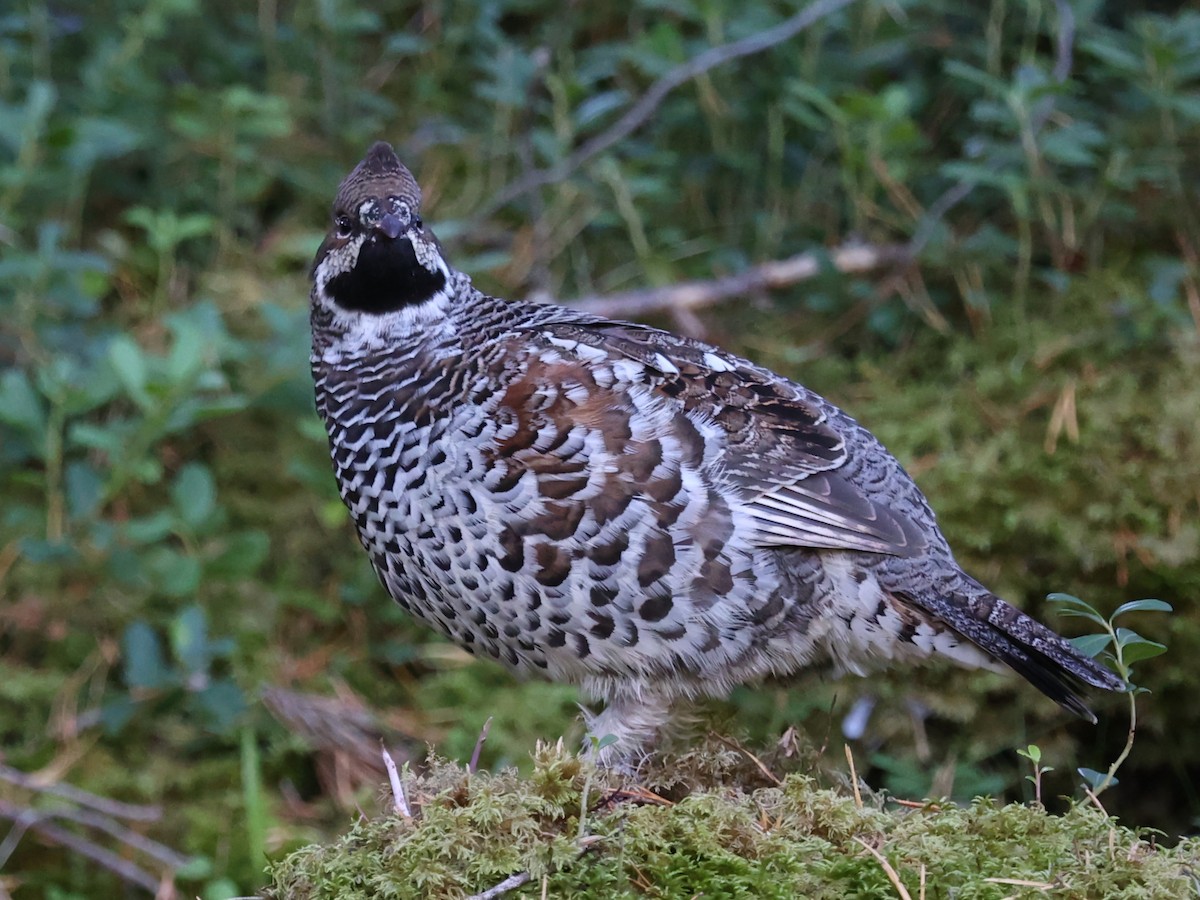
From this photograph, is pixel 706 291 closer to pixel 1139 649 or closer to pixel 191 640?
pixel 191 640

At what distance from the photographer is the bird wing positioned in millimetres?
3389

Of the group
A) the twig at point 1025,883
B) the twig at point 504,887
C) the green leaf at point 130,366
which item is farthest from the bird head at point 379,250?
the twig at point 1025,883

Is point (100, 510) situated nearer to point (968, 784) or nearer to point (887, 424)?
point (887, 424)

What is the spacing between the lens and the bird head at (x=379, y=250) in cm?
360

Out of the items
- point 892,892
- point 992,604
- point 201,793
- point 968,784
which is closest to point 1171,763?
→ point 968,784

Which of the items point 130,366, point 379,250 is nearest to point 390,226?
point 379,250

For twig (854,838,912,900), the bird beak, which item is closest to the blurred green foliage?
the bird beak

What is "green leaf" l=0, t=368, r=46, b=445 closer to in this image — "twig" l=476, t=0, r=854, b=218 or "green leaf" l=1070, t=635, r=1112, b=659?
"twig" l=476, t=0, r=854, b=218

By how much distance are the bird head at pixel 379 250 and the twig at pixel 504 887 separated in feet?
6.07

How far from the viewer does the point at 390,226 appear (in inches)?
140

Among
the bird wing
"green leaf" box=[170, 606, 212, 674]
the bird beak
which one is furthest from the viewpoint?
"green leaf" box=[170, 606, 212, 674]

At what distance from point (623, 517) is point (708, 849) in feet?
3.59

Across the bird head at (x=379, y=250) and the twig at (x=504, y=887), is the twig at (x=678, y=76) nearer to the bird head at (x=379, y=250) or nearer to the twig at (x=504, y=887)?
the bird head at (x=379, y=250)

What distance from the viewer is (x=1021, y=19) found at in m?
6.09
